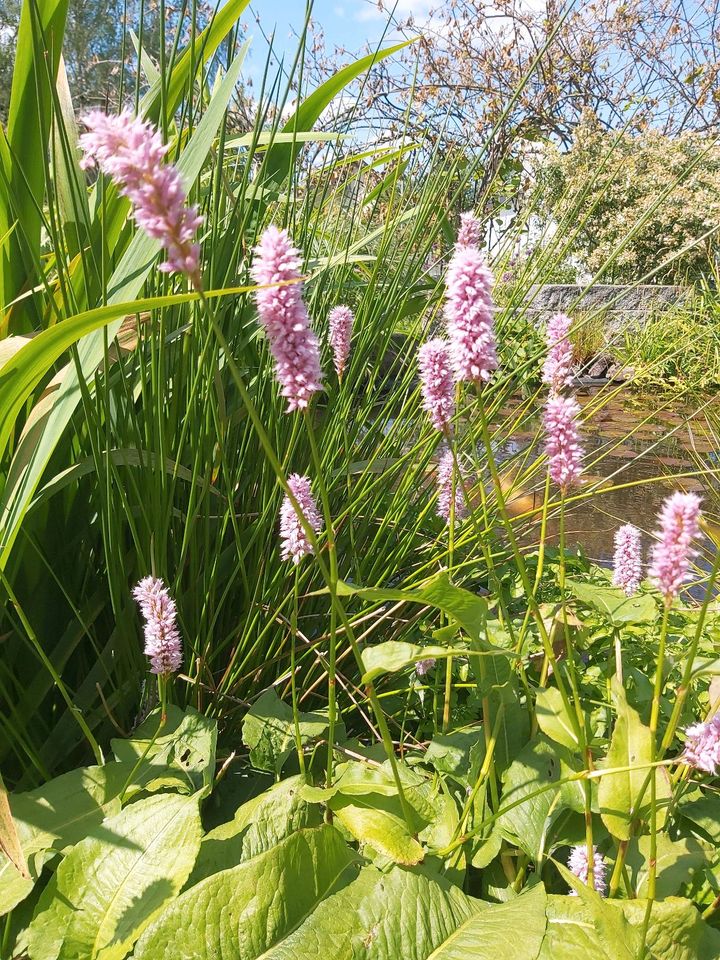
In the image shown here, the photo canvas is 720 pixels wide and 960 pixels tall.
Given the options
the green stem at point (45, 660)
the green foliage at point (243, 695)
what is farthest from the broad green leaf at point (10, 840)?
the green stem at point (45, 660)

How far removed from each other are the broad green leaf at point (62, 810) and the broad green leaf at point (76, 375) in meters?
0.29

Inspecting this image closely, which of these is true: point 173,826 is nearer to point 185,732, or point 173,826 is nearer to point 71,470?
point 185,732

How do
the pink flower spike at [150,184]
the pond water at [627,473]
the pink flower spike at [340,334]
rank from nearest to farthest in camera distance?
the pink flower spike at [150,184] < the pink flower spike at [340,334] < the pond water at [627,473]

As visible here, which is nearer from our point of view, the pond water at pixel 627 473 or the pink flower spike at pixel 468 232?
the pink flower spike at pixel 468 232

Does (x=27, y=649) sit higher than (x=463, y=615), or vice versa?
(x=463, y=615)

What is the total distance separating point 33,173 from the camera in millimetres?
1072

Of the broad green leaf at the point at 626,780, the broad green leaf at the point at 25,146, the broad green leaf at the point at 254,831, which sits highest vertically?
the broad green leaf at the point at 25,146

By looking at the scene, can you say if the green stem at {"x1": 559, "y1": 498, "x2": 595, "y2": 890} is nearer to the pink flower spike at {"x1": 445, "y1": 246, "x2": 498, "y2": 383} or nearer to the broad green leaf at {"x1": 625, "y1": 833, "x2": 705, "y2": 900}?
the broad green leaf at {"x1": 625, "y1": 833, "x2": 705, "y2": 900}

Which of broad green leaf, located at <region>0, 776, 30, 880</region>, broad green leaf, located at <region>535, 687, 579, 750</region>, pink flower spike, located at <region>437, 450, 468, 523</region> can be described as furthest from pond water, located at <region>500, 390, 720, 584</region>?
broad green leaf, located at <region>0, 776, 30, 880</region>

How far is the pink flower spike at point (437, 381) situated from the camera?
0.77 meters

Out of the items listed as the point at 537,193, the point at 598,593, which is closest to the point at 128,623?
the point at 598,593

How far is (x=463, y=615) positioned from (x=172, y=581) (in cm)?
55

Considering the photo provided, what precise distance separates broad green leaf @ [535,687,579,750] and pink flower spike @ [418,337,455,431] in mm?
354

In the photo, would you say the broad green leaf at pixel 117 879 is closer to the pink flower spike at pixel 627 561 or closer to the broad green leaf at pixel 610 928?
the broad green leaf at pixel 610 928
